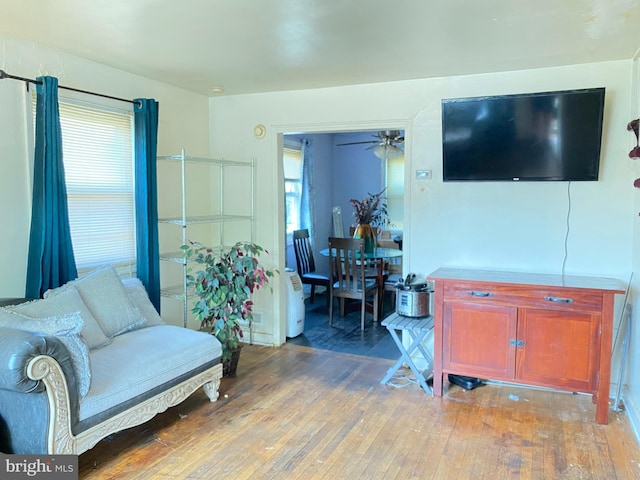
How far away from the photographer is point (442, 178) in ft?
11.8

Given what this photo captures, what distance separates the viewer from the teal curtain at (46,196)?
9.21ft

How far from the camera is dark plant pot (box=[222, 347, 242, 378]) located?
3.53 m

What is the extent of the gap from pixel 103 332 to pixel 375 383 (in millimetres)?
1873

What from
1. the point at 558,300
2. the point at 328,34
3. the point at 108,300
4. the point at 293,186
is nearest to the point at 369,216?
the point at 293,186

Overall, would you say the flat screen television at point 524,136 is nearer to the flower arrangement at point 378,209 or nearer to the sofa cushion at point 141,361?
the sofa cushion at point 141,361

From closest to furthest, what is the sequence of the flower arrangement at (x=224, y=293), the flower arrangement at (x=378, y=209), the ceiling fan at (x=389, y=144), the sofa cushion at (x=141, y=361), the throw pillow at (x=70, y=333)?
the throw pillow at (x=70, y=333), the sofa cushion at (x=141, y=361), the flower arrangement at (x=224, y=293), the ceiling fan at (x=389, y=144), the flower arrangement at (x=378, y=209)

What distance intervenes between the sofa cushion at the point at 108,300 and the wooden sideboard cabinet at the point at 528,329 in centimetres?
199

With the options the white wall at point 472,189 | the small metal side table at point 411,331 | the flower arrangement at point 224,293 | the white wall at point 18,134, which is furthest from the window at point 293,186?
the white wall at point 18,134

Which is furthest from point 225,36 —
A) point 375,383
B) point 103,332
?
point 375,383

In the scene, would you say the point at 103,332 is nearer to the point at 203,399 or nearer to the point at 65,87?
the point at 203,399

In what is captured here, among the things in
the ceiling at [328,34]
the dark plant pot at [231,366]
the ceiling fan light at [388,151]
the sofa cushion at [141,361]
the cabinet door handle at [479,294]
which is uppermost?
the ceiling at [328,34]

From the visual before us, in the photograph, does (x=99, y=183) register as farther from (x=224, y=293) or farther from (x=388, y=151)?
(x=388, y=151)

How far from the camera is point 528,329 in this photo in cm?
298

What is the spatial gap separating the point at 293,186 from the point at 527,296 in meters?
3.98
